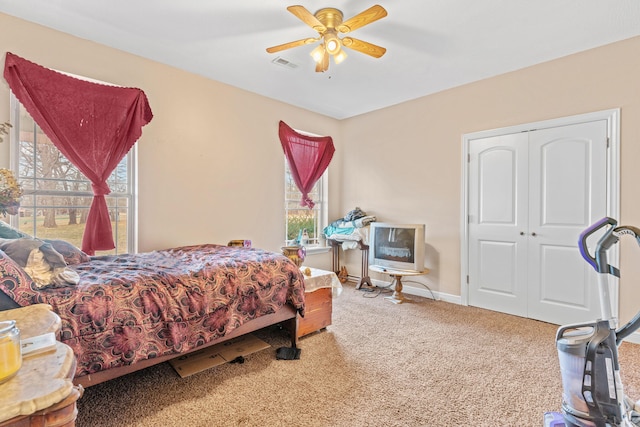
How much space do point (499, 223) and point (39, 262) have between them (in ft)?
13.2

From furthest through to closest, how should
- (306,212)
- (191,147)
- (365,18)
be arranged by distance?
1. (306,212)
2. (191,147)
3. (365,18)

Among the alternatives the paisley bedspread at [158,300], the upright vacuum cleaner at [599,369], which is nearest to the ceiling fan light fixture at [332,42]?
the paisley bedspread at [158,300]

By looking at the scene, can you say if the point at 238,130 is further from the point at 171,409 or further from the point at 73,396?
the point at 73,396

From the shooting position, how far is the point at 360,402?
1860 millimetres

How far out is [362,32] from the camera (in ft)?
8.79

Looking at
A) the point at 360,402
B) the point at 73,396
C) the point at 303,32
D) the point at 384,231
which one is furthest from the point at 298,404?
the point at 303,32

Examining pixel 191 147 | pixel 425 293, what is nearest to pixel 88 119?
pixel 191 147

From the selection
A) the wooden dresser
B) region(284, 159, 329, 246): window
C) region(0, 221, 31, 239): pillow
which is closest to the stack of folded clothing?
region(284, 159, 329, 246): window

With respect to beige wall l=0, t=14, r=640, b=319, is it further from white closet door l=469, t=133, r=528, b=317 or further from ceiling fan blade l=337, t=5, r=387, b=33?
ceiling fan blade l=337, t=5, r=387, b=33

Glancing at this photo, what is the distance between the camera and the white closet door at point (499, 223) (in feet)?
11.1

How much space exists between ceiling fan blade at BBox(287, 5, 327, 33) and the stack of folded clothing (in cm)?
274

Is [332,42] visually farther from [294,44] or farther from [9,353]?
[9,353]

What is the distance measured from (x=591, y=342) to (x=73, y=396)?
76.6 inches

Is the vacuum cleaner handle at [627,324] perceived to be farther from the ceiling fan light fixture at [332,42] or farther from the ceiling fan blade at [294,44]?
the ceiling fan blade at [294,44]
